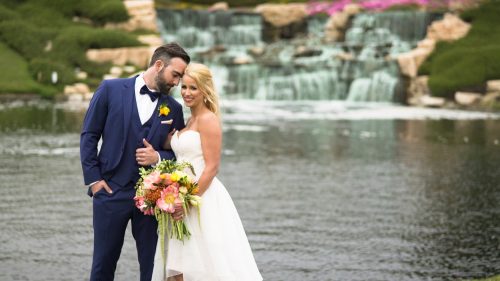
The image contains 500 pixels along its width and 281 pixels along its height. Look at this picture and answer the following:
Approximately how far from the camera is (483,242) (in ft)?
39.5

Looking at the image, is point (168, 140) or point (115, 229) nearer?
point (115, 229)

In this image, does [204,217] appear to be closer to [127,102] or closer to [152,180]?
[152,180]

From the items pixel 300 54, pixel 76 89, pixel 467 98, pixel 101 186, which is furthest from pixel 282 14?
pixel 101 186

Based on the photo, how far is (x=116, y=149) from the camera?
22.4 ft

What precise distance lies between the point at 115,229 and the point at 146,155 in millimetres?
663

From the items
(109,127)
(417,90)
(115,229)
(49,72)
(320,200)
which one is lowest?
(417,90)

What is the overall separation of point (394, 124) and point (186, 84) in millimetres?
24242

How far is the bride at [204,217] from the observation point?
6.88m

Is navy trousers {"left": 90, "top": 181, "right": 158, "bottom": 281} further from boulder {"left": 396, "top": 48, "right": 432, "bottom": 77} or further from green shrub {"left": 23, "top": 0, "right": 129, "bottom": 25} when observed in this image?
green shrub {"left": 23, "top": 0, "right": 129, "bottom": 25}

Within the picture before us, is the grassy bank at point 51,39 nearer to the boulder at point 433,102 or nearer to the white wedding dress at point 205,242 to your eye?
the boulder at point 433,102

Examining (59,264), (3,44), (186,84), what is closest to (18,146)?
(59,264)

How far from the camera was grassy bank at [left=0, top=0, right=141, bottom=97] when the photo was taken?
1582 inches

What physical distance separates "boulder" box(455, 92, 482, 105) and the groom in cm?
3339

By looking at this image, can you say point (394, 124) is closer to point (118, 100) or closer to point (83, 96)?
point (83, 96)
